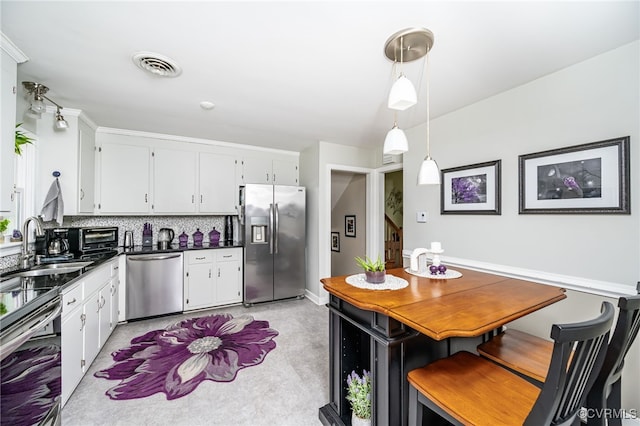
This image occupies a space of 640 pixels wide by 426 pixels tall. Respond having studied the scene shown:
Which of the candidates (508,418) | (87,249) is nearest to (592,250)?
(508,418)

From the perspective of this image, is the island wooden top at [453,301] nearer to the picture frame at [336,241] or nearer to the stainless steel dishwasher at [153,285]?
the stainless steel dishwasher at [153,285]

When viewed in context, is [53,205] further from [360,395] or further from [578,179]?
[578,179]

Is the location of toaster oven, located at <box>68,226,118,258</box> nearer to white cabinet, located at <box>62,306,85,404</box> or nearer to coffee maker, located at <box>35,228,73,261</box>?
coffee maker, located at <box>35,228,73,261</box>

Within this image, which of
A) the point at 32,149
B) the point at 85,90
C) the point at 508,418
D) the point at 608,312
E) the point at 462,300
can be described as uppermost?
the point at 85,90

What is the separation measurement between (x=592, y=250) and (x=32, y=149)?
4.90 meters

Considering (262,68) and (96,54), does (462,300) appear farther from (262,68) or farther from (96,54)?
(96,54)

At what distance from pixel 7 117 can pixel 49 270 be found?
1.16 metres

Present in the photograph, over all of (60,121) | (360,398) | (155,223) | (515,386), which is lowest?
(360,398)

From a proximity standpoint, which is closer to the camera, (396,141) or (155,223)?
(396,141)

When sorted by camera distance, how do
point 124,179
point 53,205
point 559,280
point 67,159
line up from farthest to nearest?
point 124,179
point 67,159
point 53,205
point 559,280

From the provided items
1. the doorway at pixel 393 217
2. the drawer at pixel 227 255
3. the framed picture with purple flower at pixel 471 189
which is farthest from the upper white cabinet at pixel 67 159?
the doorway at pixel 393 217

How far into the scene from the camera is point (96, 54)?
1802 millimetres

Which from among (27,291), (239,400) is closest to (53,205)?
(27,291)

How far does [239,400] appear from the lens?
1.88 meters
